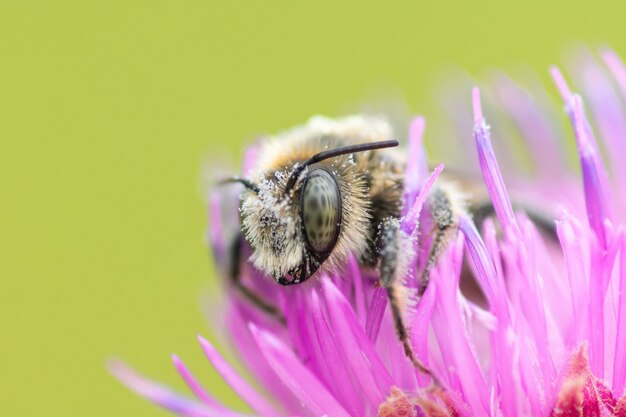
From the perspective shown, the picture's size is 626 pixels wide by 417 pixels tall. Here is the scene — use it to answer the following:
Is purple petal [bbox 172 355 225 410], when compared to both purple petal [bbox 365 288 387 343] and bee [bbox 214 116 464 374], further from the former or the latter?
purple petal [bbox 365 288 387 343]

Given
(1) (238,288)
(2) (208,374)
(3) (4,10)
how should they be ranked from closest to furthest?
(1) (238,288), (2) (208,374), (3) (4,10)

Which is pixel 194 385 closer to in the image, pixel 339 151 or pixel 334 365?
pixel 334 365

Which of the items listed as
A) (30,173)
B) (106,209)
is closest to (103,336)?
(106,209)

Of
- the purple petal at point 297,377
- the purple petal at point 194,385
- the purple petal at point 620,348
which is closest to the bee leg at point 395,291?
the purple petal at point 297,377

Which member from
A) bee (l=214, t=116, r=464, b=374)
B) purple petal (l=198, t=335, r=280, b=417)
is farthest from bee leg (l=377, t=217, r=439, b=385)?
purple petal (l=198, t=335, r=280, b=417)

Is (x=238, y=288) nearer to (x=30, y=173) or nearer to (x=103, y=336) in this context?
(x=103, y=336)

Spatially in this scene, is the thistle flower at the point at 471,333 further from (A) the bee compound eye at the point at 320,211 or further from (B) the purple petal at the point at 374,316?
(A) the bee compound eye at the point at 320,211
